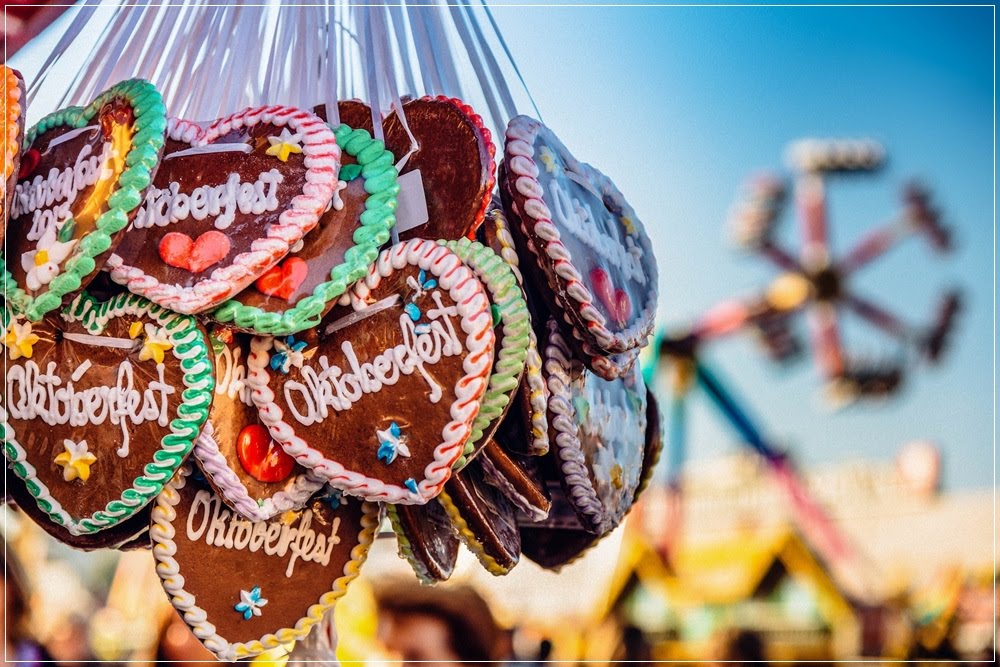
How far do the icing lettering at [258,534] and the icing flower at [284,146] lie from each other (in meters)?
0.42

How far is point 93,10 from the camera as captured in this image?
4.98ft

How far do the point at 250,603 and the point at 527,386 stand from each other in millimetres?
449

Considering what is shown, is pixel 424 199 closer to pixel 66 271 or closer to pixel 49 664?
pixel 66 271

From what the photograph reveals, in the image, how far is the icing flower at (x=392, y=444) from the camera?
1.31 m

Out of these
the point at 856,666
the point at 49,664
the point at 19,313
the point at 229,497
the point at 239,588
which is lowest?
the point at 856,666

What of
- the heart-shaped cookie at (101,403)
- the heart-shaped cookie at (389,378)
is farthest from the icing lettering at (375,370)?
the heart-shaped cookie at (101,403)

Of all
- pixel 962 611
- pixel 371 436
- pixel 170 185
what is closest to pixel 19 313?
pixel 170 185

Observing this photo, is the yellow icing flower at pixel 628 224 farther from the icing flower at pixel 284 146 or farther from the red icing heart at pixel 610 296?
the icing flower at pixel 284 146

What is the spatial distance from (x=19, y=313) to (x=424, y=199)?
0.49 meters

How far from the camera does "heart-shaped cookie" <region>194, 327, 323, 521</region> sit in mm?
1324

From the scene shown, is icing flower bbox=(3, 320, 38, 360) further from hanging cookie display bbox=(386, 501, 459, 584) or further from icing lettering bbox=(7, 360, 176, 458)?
hanging cookie display bbox=(386, 501, 459, 584)

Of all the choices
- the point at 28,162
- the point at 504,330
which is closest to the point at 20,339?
the point at 28,162

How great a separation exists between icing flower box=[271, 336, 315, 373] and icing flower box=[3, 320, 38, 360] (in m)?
0.28

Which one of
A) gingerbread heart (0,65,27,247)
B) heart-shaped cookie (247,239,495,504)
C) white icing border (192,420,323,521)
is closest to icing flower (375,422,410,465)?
heart-shaped cookie (247,239,495,504)
